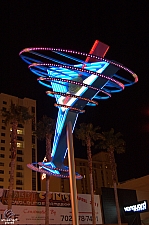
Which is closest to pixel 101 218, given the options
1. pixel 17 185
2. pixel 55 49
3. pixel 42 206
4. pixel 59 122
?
pixel 42 206

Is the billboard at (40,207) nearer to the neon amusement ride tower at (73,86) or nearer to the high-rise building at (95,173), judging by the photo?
the neon amusement ride tower at (73,86)

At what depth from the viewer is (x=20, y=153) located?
77.1 m

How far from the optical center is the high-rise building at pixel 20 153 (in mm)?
71938

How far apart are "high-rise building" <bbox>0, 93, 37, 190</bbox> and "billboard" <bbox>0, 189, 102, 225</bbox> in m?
35.3

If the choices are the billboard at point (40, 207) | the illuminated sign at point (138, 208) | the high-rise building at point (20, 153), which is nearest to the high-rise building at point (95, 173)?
the high-rise building at point (20, 153)

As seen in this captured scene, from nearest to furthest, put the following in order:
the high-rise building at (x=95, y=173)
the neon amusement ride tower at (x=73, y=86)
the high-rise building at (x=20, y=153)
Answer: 1. the neon amusement ride tower at (x=73, y=86)
2. the high-rise building at (x=20, y=153)
3. the high-rise building at (x=95, y=173)

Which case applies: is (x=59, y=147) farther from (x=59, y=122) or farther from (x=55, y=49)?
(x=55, y=49)

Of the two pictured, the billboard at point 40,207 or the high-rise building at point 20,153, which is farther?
the high-rise building at point 20,153

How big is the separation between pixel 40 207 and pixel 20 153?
1670 inches

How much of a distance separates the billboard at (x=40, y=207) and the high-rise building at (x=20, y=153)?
3534 cm

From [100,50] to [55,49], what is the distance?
668cm

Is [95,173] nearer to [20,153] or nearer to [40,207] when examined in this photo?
[20,153]

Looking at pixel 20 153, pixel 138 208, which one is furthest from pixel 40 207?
pixel 20 153

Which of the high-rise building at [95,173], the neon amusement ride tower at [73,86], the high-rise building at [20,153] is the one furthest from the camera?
the high-rise building at [95,173]
